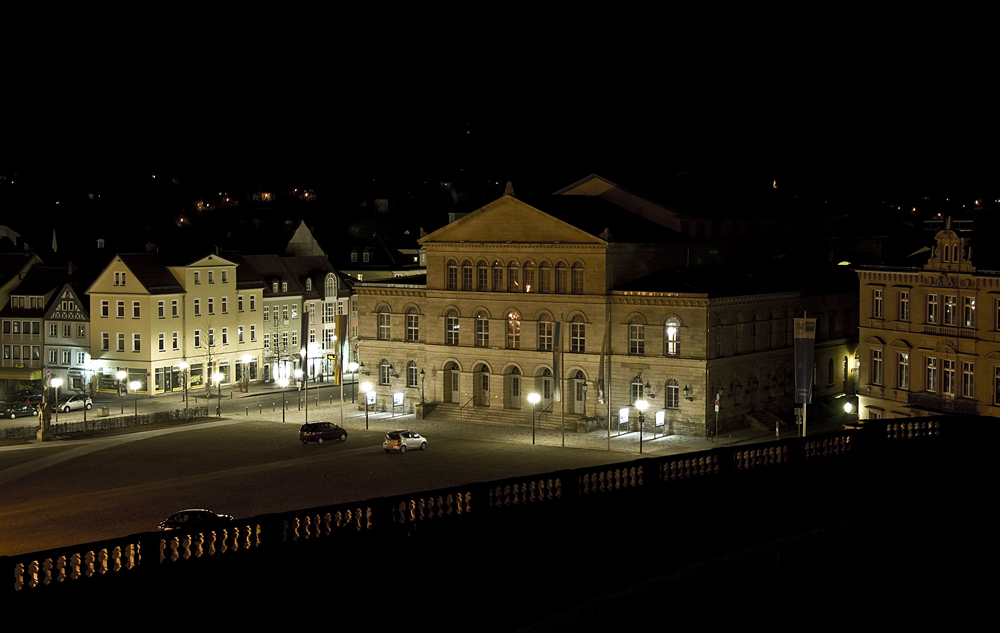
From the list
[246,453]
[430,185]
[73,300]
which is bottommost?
[246,453]

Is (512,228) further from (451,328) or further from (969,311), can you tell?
(969,311)

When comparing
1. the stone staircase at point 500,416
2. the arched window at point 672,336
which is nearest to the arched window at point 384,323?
the stone staircase at point 500,416

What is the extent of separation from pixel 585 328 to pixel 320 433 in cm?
1562

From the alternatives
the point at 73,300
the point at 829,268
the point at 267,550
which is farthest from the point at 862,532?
the point at 73,300

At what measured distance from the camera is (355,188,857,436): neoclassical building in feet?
219

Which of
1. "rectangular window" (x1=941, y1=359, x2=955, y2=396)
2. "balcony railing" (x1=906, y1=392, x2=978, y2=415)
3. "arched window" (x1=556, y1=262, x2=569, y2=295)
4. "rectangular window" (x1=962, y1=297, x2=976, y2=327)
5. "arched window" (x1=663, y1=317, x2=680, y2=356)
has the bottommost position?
"balcony railing" (x1=906, y1=392, x2=978, y2=415)

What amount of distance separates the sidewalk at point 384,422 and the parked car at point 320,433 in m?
4.66

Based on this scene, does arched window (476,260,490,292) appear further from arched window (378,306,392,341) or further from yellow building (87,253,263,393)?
yellow building (87,253,263,393)

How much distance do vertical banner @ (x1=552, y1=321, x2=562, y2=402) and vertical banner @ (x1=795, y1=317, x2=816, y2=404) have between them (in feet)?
47.0

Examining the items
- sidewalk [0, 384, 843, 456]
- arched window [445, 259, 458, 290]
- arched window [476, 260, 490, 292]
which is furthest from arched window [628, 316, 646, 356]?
arched window [445, 259, 458, 290]

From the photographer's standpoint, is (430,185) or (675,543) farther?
(430,185)

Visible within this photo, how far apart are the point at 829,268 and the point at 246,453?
39.7m

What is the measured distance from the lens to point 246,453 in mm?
60250

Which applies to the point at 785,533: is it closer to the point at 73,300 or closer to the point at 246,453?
the point at 246,453
